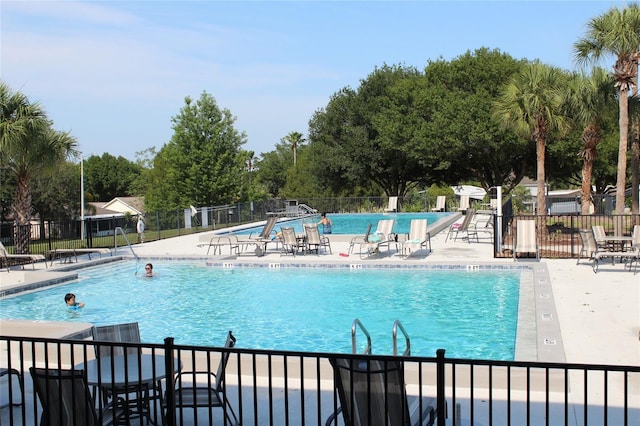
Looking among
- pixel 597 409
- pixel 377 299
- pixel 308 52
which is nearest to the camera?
pixel 597 409

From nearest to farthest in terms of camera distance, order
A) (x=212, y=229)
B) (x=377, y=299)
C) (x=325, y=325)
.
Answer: (x=325, y=325)
(x=377, y=299)
(x=212, y=229)

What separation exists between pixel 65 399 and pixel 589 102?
23527 mm

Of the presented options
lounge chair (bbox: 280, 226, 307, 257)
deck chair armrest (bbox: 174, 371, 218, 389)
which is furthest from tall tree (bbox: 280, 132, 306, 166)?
deck chair armrest (bbox: 174, 371, 218, 389)

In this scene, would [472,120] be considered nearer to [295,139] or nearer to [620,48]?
[620,48]

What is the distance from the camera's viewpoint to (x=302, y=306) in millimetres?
13656

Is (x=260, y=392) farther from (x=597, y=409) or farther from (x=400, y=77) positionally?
(x=400, y=77)

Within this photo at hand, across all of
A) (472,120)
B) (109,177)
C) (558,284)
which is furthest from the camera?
(109,177)

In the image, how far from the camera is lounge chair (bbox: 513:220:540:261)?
1681cm

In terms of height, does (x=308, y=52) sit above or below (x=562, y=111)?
above

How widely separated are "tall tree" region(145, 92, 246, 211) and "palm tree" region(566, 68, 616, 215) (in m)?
29.9

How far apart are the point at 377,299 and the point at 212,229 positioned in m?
17.2

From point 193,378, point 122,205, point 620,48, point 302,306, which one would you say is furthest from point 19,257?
point 122,205

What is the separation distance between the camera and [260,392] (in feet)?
22.5

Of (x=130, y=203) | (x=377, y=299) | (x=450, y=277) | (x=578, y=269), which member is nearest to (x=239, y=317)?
(x=377, y=299)
